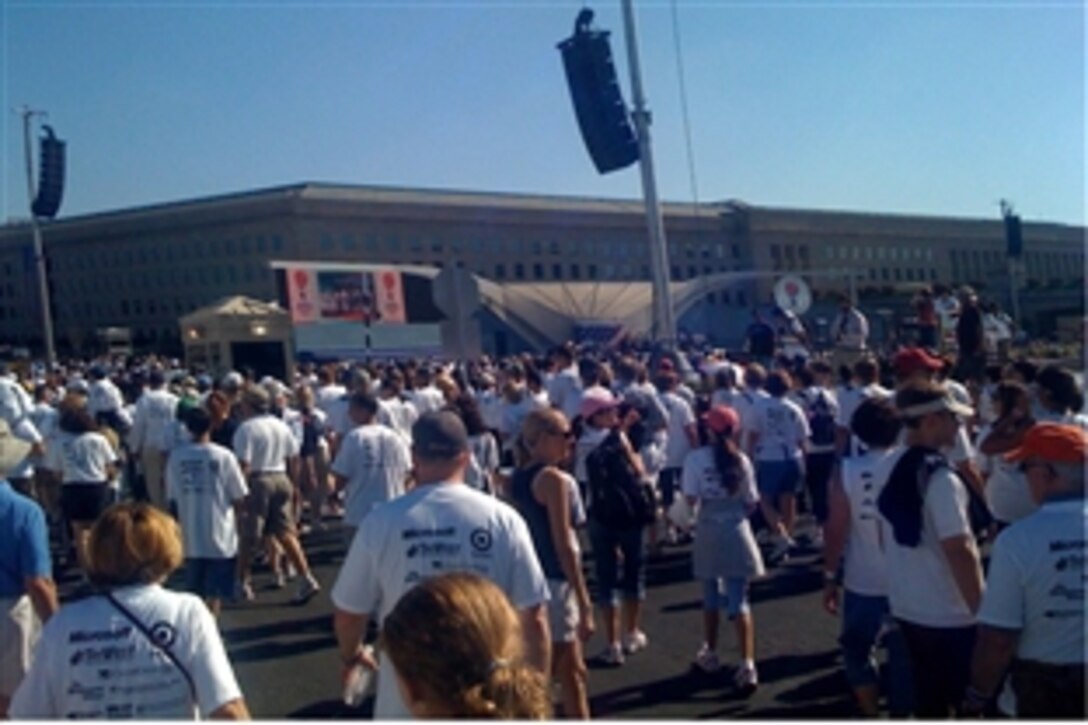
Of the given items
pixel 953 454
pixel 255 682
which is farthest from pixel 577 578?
pixel 953 454

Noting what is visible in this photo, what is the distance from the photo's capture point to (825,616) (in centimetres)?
788

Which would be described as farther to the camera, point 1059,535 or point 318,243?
point 318,243

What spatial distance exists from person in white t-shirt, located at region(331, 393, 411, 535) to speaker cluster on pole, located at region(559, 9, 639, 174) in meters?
11.8

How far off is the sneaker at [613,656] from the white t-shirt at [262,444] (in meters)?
3.48

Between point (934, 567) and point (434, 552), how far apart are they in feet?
6.55

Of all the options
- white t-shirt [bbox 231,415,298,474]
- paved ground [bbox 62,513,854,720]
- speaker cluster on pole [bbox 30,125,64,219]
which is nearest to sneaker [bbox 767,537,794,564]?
paved ground [bbox 62,513,854,720]

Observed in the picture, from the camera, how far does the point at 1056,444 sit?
12.3 ft

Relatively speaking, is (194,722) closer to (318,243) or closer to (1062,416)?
(1062,416)

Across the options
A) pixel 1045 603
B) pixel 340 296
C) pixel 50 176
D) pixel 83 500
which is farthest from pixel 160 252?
pixel 1045 603

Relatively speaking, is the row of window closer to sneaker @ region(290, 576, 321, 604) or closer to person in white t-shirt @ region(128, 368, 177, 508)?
person in white t-shirt @ region(128, 368, 177, 508)

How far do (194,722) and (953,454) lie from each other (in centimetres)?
544

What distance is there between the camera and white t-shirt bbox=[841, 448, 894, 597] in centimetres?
513

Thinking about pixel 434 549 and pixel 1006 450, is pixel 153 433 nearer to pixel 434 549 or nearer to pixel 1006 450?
pixel 1006 450

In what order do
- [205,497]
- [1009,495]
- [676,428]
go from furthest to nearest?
[676,428], [205,497], [1009,495]
